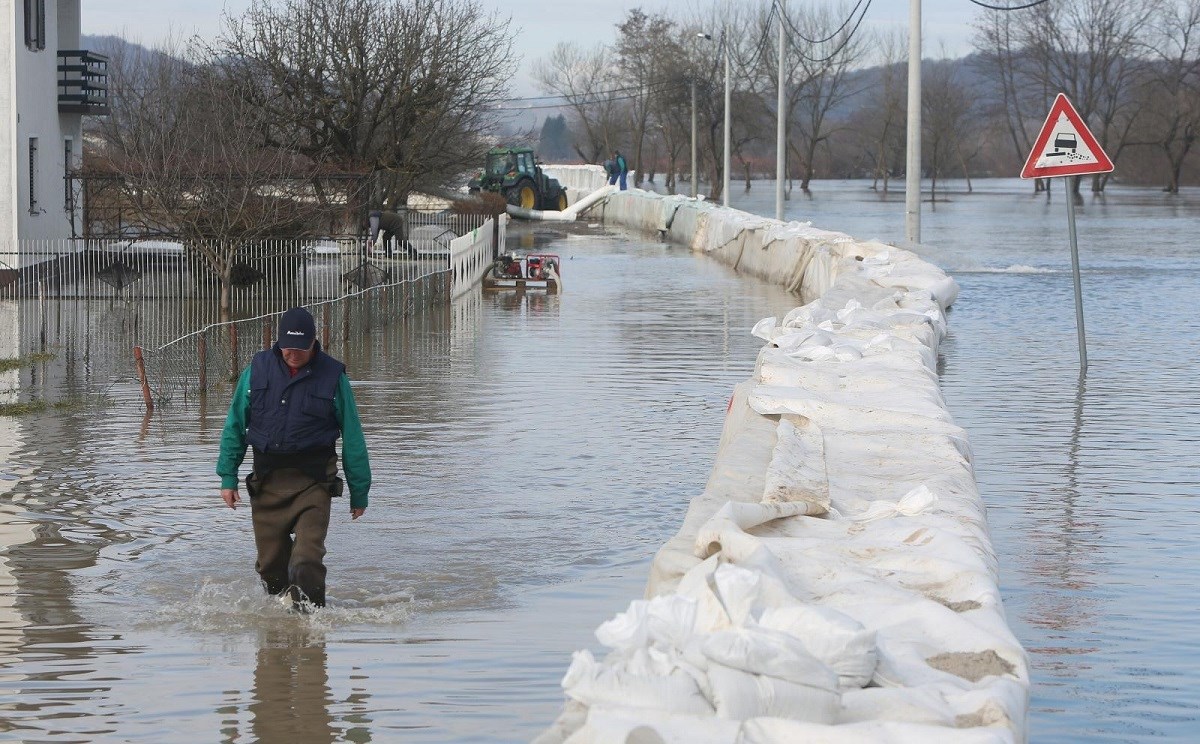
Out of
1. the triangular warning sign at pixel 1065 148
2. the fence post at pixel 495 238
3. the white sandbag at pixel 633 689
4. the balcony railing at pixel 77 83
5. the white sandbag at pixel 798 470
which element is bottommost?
the white sandbag at pixel 633 689

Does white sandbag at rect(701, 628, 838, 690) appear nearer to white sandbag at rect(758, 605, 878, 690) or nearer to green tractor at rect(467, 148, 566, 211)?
white sandbag at rect(758, 605, 878, 690)

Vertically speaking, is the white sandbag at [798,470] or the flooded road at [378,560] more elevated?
the white sandbag at [798,470]

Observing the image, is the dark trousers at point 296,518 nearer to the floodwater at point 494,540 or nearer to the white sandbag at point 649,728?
the floodwater at point 494,540

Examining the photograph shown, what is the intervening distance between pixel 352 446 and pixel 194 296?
19.5 meters

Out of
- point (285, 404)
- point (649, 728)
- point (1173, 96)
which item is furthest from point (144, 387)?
point (1173, 96)

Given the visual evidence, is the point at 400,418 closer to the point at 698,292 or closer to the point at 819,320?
the point at 819,320

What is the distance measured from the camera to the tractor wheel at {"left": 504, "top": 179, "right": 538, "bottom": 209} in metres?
55.2

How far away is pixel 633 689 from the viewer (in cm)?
445

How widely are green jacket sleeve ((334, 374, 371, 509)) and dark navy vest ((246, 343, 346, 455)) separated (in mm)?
59

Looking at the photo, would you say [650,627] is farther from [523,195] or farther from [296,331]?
[523,195]

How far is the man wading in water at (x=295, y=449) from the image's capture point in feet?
24.1

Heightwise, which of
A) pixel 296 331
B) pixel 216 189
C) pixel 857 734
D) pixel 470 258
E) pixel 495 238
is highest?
pixel 216 189

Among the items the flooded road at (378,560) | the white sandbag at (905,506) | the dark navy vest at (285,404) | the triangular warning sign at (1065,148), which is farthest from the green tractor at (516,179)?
the white sandbag at (905,506)

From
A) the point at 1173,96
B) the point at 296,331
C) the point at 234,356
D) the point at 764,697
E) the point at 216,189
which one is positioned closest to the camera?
the point at 764,697
